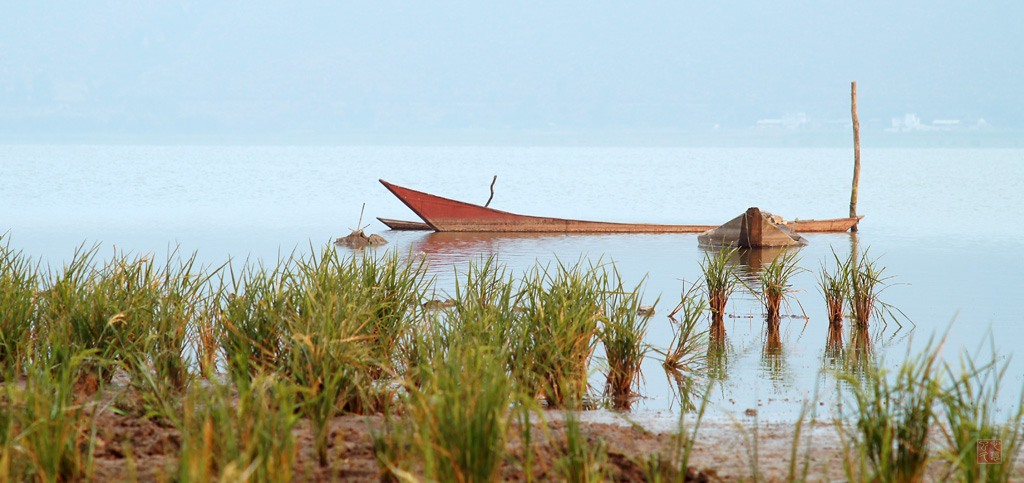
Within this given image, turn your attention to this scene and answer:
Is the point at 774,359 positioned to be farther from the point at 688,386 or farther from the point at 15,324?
the point at 15,324

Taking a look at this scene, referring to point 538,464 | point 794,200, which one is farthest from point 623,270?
point 794,200

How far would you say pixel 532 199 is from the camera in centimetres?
4244

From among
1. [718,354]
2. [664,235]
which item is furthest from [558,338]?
[664,235]

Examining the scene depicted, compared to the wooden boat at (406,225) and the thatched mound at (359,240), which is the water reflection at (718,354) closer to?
the thatched mound at (359,240)

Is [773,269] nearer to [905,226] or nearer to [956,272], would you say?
[956,272]

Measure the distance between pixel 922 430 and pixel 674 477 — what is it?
0.87 m

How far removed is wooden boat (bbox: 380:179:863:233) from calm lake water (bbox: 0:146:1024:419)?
1.33ft

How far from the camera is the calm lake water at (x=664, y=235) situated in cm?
767

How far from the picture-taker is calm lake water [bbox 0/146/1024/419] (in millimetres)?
7672

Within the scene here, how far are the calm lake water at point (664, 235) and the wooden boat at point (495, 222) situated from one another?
1.33 ft

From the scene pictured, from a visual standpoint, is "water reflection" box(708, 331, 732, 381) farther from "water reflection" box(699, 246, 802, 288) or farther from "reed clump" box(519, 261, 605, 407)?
"water reflection" box(699, 246, 802, 288)

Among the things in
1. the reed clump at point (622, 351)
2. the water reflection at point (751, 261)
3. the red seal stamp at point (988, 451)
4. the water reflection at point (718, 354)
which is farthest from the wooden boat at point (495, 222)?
the red seal stamp at point (988, 451)

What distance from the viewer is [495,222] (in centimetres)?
2044

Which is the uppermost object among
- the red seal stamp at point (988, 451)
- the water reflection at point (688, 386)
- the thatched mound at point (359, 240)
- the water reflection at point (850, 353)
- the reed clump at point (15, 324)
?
the thatched mound at point (359, 240)
